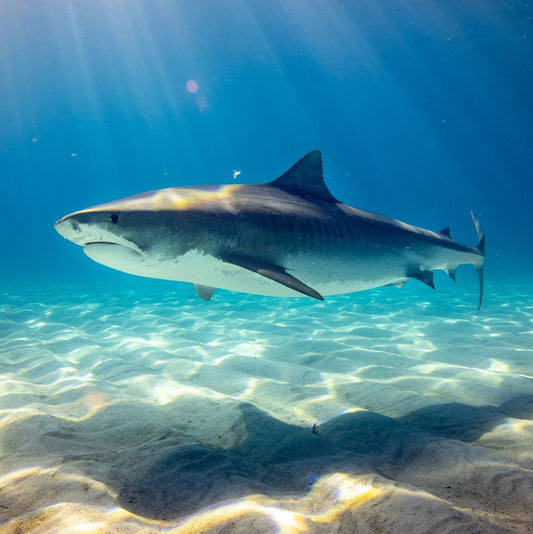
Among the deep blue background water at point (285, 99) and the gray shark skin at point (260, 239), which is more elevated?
the deep blue background water at point (285, 99)

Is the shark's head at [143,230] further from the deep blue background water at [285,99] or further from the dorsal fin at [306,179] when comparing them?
the deep blue background water at [285,99]

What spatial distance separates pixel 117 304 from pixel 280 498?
40.8 ft

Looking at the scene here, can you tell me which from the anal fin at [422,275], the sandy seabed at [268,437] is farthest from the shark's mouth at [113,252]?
the anal fin at [422,275]

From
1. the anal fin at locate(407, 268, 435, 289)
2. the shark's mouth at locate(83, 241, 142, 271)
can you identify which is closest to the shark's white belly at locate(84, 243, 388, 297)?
the shark's mouth at locate(83, 241, 142, 271)

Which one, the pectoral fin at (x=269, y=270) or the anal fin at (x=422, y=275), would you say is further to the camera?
the anal fin at (x=422, y=275)

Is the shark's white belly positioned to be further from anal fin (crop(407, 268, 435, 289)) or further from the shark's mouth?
anal fin (crop(407, 268, 435, 289))

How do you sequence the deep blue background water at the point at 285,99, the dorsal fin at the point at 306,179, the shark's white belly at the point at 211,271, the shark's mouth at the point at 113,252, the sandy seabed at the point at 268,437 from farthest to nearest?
the deep blue background water at the point at 285,99 < the dorsal fin at the point at 306,179 < the shark's white belly at the point at 211,271 < the shark's mouth at the point at 113,252 < the sandy seabed at the point at 268,437

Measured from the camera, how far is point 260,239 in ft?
11.6

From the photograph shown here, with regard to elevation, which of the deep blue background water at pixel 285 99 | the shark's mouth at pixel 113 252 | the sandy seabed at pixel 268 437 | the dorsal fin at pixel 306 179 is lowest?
the sandy seabed at pixel 268 437

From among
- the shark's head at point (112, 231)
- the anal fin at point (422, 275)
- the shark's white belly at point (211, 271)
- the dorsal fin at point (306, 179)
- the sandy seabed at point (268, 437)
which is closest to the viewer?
the sandy seabed at point (268, 437)

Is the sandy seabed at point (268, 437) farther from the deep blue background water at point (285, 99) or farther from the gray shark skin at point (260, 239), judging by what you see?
the deep blue background water at point (285, 99)

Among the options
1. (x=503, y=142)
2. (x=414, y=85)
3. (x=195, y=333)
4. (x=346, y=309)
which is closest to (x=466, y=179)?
(x=503, y=142)

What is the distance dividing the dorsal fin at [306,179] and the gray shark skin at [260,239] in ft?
0.05

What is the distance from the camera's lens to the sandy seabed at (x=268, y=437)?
152 cm
